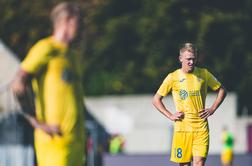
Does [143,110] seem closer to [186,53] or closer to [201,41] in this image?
[201,41]

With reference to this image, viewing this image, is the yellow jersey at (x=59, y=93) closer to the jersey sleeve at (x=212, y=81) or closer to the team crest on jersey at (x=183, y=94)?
A: the team crest on jersey at (x=183, y=94)

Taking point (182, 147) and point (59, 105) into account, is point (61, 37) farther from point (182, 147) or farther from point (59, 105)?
point (182, 147)

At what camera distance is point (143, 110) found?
44.8 m

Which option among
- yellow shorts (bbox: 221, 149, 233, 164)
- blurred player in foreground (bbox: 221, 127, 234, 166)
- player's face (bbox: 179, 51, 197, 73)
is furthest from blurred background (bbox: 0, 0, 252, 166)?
player's face (bbox: 179, 51, 197, 73)

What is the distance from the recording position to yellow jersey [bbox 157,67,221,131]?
13.0m

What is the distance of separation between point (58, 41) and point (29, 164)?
20.5 meters

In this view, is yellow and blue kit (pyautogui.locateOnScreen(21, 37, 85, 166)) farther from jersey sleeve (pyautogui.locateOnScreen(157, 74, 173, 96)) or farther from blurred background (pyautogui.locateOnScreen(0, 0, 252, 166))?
blurred background (pyautogui.locateOnScreen(0, 0, 252, 166))

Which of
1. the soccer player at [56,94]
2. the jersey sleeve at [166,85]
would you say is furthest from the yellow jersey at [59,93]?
the jersey sleeve at [166,85]

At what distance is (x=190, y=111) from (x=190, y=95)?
0.69ft

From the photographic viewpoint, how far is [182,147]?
13.2 metres

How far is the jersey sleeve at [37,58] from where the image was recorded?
7.81 m

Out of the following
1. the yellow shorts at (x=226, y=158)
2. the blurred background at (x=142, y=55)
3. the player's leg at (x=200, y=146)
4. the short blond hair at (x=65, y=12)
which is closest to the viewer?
the short blond hair at (x=65, y=12)

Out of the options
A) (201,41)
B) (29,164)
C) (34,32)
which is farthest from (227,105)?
(34,32)

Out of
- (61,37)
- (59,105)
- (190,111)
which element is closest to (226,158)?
(190,111)
